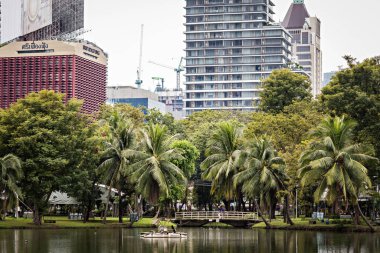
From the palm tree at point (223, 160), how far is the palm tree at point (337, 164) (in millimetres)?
14561

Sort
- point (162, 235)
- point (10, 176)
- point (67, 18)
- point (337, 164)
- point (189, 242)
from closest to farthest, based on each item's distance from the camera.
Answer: point (189, 242), point (162, 235), point (337, 164), point (10, 176), point (67, 18)

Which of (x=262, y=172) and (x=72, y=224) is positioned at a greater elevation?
(x=262, y=172)

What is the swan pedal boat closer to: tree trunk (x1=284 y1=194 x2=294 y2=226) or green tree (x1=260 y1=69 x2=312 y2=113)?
tree trunk (x1=284 y1=194 x2=294 y2=226)

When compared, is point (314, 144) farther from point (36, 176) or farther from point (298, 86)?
point (298, 86)

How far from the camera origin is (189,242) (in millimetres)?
64438

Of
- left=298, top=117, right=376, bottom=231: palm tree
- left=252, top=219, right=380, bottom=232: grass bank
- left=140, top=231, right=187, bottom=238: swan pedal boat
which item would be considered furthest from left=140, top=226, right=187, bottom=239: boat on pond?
left=252, top=219, right=380, bottom=232: grass bank

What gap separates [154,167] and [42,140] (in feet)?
37.2

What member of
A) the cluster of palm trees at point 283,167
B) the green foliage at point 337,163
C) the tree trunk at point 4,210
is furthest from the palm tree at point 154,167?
the green foliage at point 337,163

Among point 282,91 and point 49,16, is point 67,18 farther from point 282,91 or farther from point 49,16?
point 282,91

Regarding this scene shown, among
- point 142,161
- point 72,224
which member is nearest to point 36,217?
point 72,224

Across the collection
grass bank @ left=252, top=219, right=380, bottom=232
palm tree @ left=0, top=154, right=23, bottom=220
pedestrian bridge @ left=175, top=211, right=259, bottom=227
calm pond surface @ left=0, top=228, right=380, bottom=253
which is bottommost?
calm pond surface @ left=0, top=228, right=380, bottom=253

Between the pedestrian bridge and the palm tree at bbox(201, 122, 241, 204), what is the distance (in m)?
2.07

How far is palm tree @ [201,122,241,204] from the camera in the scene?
9075cm

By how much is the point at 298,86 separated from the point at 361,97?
153ft
